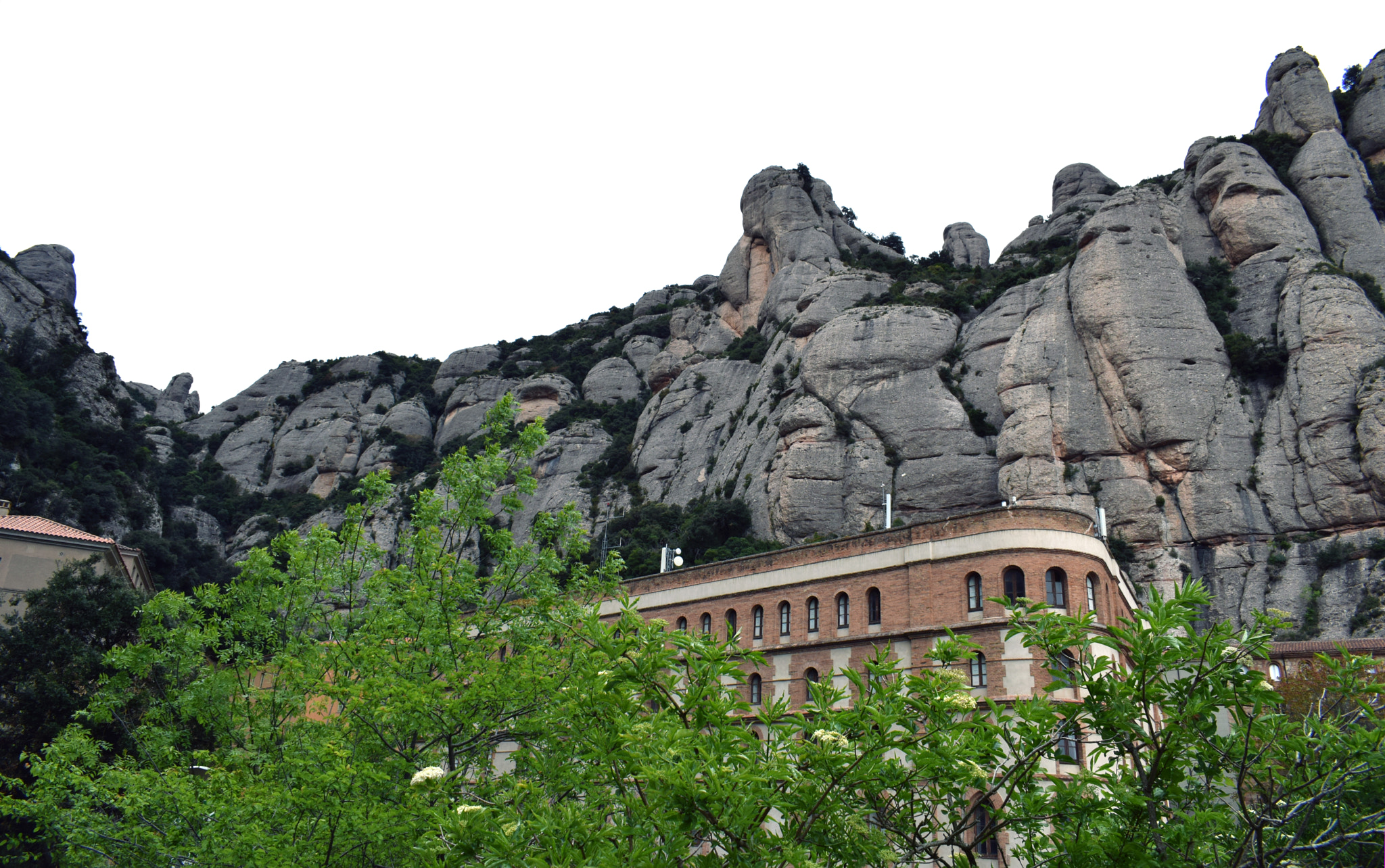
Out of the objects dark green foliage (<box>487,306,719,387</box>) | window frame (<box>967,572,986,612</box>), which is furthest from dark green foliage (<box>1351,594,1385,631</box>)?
dark green foliage (<box>487,306,719,387</box>)

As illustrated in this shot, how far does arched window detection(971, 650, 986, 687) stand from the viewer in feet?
104

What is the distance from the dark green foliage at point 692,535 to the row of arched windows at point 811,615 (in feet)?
49.9

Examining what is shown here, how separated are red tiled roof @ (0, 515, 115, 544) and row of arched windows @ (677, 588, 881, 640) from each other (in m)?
31.4

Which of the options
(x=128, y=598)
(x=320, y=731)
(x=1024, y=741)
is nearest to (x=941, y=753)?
(x=1024, y=741)

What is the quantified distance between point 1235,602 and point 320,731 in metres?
50.0

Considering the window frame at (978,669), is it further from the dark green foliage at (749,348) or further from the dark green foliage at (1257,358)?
the dark green foliage at (749,348)

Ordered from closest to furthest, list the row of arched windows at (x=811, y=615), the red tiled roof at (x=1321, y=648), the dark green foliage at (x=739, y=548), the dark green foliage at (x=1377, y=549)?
the row of arched windows at (x=811, y=615)
the red tiled roof at (x=1321, y=648)
the dark green foliage at (x=1377, y=549)
the dark green foliage at (x=739, y=548)

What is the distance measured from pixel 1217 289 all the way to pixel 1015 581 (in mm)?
44441

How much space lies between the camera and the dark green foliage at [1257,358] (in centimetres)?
5844

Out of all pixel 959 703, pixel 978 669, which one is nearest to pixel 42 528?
pixel 978 669

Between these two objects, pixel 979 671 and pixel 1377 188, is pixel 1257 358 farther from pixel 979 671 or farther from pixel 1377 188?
pixel 979 671

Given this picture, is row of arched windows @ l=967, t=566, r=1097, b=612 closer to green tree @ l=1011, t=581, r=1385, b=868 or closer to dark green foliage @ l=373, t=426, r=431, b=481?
green tree @ l=1011, t=581, r=1385, b=868

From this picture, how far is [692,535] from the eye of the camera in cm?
6306

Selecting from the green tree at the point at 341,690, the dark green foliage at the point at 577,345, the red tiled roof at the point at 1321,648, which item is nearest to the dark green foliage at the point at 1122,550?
the red tiled roof at the point at 1321,648
